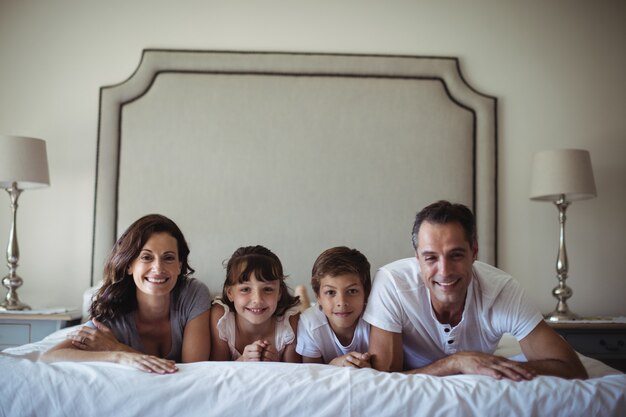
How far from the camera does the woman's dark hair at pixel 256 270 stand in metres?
1.76

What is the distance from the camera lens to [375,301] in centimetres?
157

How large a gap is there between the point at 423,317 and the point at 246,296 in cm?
60

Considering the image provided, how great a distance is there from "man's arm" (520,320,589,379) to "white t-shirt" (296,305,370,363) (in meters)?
0.50

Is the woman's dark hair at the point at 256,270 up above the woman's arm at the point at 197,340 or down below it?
above

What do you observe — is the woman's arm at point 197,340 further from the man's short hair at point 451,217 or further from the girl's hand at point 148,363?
the man's short hair at point 451,217

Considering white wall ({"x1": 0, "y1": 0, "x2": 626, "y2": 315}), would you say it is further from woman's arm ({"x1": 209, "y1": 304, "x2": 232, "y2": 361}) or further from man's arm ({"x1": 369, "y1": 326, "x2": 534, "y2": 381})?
man's arm ({"x1": 369, "y1": 326, "x2": 534, "y2": 381})

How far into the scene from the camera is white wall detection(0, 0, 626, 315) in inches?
123

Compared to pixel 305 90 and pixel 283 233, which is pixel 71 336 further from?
pixel 305 90

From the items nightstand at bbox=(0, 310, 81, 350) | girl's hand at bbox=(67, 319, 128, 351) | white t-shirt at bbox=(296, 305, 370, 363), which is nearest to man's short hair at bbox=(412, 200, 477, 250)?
white t-shirt at bbox=(296, 305, 370, 363)

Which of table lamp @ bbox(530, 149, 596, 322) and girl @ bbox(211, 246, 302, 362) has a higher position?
table lamp @ bbox(530, 149, 596, 322)

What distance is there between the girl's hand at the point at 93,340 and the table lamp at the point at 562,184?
7.48 feet

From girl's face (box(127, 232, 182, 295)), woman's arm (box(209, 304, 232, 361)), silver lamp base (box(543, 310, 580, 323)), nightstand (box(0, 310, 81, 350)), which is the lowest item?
nightstand (box(0, 310, 81, 350))

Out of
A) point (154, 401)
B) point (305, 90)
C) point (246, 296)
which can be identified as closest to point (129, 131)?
point (305, 90)

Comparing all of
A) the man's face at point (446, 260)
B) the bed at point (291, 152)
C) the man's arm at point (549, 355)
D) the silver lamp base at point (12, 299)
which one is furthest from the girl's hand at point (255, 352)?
the silver lamp base at point (12, 299)
